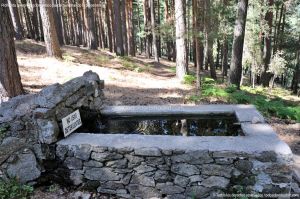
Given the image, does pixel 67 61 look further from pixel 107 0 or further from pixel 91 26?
pixel 107 0

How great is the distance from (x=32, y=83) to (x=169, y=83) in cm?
500

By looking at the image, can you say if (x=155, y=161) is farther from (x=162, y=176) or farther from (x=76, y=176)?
(x=76, y=176)

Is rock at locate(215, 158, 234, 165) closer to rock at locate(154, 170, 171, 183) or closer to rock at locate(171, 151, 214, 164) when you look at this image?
rock at locate(171, 151, 214, 164)

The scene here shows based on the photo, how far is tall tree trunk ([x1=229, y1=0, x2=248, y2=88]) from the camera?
34.4ft

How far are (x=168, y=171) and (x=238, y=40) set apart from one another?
781 cm

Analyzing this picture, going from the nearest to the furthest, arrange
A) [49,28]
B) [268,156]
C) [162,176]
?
[268,156] < [162,176] < [49,28]

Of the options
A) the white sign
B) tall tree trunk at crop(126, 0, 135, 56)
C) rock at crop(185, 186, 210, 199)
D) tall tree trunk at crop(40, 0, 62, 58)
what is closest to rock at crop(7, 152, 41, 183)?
the white sign

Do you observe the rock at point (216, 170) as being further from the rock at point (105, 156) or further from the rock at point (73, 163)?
the rock at point (73, 163)

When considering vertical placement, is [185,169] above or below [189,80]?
above

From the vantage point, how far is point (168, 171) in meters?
4.23

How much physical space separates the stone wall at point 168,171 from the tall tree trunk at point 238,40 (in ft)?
24.7

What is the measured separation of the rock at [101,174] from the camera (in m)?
4.45

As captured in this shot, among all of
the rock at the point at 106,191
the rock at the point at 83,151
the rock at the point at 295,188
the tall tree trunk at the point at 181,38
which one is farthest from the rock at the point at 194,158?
the tall tree trunk at the point at 181,38

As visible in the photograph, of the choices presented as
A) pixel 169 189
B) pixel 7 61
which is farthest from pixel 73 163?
pixel 7 61
